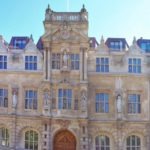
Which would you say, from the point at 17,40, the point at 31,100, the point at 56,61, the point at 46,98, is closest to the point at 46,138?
the point at 46,98

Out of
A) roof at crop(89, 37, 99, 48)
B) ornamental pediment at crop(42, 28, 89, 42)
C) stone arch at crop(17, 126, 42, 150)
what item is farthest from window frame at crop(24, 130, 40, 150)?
roof at crop(89, 37, 99, 48)

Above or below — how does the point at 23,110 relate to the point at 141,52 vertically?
below

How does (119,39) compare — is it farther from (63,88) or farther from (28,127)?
(28,127)

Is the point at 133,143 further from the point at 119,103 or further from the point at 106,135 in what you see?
the point at 119,103

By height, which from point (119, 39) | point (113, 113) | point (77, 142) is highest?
point (119, 39)

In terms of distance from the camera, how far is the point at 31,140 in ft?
111

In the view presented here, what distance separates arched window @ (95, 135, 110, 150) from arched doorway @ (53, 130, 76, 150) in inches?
82.6

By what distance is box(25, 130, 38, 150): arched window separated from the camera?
3381 cm

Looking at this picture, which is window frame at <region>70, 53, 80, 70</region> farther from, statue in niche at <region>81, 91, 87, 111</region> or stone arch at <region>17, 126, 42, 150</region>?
stone arch at <region>17, 126, 42, 150</region>

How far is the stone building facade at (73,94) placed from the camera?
3297 centimetres

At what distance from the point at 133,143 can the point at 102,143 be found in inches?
106

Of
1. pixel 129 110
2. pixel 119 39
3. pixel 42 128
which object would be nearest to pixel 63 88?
pixel 42 128

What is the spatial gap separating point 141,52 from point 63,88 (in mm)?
7664

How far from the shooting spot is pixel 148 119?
3322 centimetres
